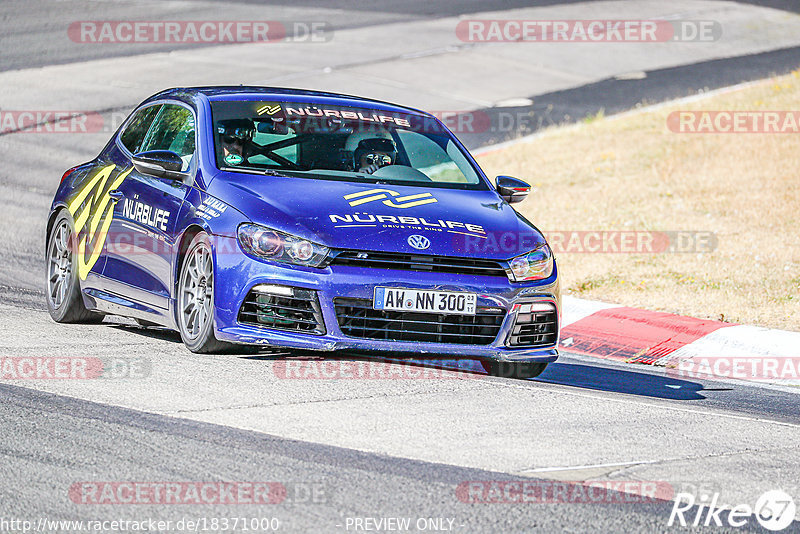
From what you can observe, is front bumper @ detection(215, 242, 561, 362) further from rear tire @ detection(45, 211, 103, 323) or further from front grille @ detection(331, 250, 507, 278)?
rear tire @ detection(45, 211, 103, 323)

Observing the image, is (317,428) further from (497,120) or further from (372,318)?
(497,120)

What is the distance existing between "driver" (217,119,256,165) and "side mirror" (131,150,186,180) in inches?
11.3

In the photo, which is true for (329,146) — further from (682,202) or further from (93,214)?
(682,202)

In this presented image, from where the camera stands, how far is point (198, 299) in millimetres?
7340

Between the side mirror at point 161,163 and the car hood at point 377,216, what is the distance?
1.21 ft

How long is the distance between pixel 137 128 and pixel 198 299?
82.2 inches

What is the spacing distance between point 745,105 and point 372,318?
13.6 m

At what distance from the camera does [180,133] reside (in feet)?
27.5

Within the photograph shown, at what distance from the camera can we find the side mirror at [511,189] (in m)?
8.42

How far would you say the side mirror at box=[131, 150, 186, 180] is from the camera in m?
7.80

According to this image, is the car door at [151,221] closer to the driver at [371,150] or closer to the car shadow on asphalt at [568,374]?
the car shadow on asphalt at [568,374]

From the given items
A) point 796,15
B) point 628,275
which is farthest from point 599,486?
point 796,15

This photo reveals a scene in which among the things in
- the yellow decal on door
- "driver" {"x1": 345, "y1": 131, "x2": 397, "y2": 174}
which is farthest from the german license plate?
the yellow decal on door

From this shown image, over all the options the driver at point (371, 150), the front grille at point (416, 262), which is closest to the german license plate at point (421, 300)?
the front grille at point (416, 262)
